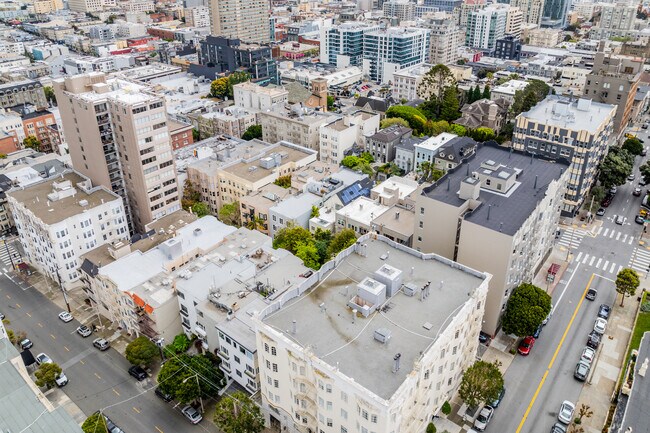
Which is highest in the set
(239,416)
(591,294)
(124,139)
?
(124,139)

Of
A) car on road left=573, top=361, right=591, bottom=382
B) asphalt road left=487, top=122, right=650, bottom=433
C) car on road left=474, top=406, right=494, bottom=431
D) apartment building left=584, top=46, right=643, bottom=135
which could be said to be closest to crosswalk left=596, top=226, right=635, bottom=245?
asphalt road left=487, top=122, right=650, bottom=433

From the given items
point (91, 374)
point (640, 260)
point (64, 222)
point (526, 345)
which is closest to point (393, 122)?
point (640, 260)

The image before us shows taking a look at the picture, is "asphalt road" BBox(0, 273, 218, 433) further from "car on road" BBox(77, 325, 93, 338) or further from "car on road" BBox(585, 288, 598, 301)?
"car on road" BBox(585, 288, 598, 301)

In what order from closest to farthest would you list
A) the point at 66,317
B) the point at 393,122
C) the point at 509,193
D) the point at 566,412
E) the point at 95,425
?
the point at 95,425 → the point at 566,412 → the point at 509,193 → the point at 66,317 → the point at 393,122

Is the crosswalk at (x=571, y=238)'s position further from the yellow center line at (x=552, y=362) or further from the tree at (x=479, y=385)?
the tree at (x=479, y=385)

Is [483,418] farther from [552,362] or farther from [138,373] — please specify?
[138,373]

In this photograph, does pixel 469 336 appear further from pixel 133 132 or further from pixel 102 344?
pixel 133 132
